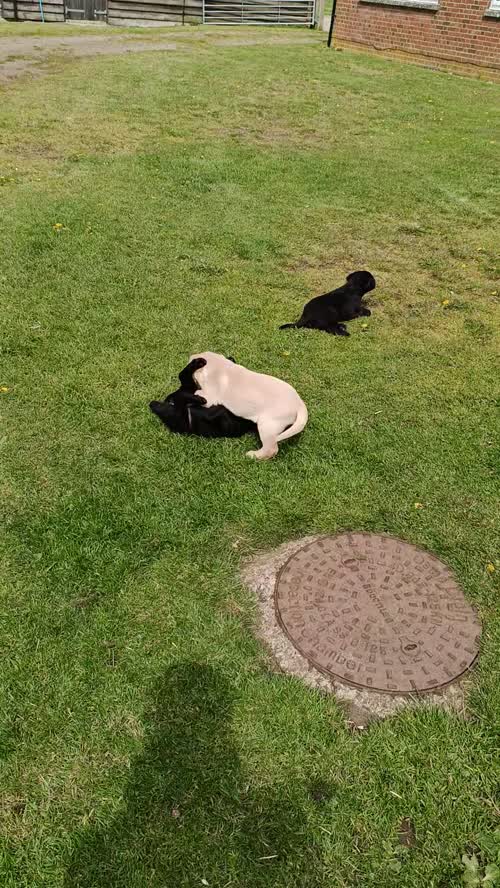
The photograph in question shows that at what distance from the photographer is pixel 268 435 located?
427cm

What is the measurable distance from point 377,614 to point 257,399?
5.48 feet

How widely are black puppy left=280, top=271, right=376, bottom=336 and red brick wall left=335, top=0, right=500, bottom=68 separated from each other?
1368 cm

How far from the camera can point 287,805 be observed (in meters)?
2.59

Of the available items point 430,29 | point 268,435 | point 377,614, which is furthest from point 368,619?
point 430,29

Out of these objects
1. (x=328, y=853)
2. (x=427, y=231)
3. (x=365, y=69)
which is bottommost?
(x=328, y=853)

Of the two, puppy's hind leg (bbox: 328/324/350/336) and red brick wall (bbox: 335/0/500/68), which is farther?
red brick wall (bbox: 335/0/500/68)

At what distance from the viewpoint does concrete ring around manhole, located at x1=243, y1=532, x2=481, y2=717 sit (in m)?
3.00

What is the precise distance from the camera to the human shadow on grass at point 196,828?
239cm

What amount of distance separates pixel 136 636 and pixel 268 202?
287 inches

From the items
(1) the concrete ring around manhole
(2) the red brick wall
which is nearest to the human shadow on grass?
(1) the concrete ring around manhole

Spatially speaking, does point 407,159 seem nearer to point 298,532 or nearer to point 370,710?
point 298,532

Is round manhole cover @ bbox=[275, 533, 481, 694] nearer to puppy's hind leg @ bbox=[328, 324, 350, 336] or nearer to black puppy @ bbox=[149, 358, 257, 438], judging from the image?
black puppy @ bbox=[149, 358, 257, 438]

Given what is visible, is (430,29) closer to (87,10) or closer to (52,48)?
(52,48)

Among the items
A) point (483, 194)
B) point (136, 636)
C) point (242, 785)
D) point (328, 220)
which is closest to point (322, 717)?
point (242, 785)
